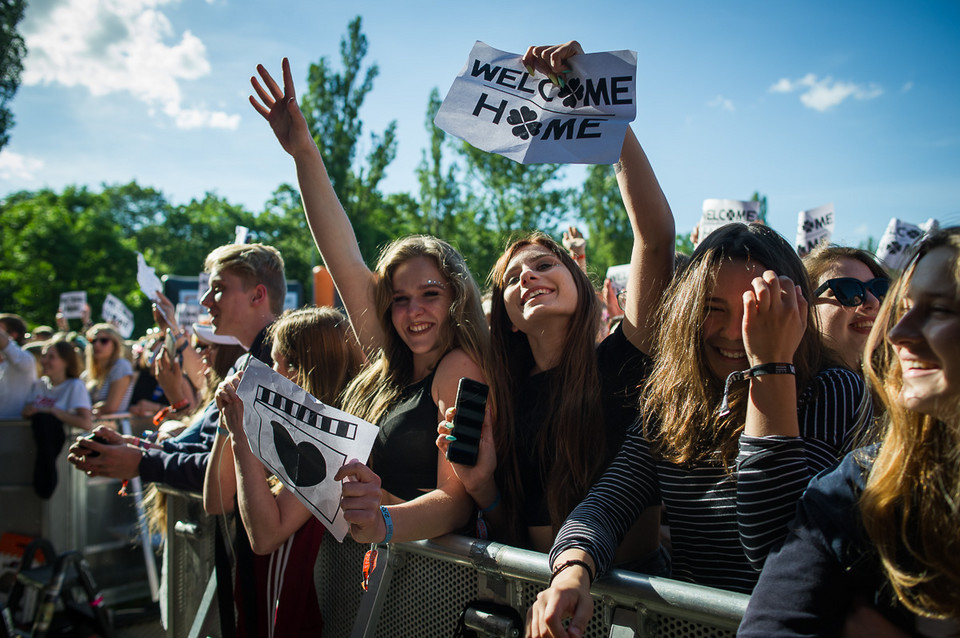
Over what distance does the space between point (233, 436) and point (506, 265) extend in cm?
118

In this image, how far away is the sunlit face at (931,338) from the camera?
1118 mm

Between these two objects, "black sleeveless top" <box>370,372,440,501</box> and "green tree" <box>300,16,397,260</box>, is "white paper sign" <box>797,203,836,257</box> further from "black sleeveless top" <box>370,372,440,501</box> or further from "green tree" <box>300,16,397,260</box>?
"green tree" <box>300,16,397,260</box>

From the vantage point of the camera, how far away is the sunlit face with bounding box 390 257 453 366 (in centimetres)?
260

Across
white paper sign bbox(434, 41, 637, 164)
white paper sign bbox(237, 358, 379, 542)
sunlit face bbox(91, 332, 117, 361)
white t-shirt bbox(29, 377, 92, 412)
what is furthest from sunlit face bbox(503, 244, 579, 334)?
sunlit face bbox(91, 332, 117, 361)

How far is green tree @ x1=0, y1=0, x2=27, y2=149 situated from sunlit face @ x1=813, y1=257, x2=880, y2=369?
32764mm

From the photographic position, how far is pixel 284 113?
10.1 feet

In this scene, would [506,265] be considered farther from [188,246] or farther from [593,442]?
[188,246]

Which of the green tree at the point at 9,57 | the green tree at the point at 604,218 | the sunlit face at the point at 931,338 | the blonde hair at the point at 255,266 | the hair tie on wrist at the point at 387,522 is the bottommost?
the hair tie on wrist at the point at 387,522

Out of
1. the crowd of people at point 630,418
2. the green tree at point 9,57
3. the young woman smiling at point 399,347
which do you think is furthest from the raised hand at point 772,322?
the green tree at point 9,57

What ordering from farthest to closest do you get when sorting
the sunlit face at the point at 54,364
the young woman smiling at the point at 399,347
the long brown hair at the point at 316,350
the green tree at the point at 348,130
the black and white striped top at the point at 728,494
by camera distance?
the green tree at the point at 348,130, the sunlit face at the point at 54,364, the long brown hair at the point at 316,350, the young woman smiling at the point at 399,347, the black and white striped top at the point at 728,494

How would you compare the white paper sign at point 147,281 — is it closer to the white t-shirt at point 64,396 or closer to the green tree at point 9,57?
the white t-shirt at point 64,396

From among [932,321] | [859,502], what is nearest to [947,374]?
[932,321]

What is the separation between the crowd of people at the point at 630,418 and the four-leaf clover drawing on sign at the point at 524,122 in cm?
17

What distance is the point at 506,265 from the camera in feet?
8.53
